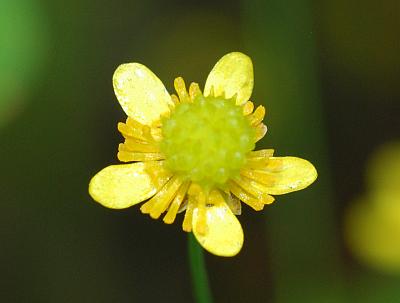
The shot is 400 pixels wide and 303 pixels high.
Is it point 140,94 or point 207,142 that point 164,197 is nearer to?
point 207,142

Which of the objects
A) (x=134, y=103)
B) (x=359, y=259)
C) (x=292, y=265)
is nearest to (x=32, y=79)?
(x=134, y=103)

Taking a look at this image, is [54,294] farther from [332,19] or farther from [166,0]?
[332,19]

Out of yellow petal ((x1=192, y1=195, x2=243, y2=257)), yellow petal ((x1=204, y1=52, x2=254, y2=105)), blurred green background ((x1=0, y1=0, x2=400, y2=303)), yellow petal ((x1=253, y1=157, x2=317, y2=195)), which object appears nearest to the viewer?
yellow petal ((x1=192, y1=195, x2=243, y2=257))

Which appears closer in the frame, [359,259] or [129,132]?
[129,132]

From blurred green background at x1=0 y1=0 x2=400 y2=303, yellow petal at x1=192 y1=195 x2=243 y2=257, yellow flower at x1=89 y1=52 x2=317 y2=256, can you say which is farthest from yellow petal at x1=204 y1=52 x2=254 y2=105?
blurred green background at x1=0 y1=0 x2=400 y2=303

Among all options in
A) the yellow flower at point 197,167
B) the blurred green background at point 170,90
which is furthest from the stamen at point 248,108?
the blurred green background at point 170,90

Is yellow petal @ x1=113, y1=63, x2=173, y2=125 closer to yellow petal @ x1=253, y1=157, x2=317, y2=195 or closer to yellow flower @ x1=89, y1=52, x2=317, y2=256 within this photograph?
yellow flower @ x1=89, y1=52, x2=317, y2=256

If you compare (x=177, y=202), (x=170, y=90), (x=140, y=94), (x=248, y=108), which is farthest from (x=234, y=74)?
(x=170, y=90)
